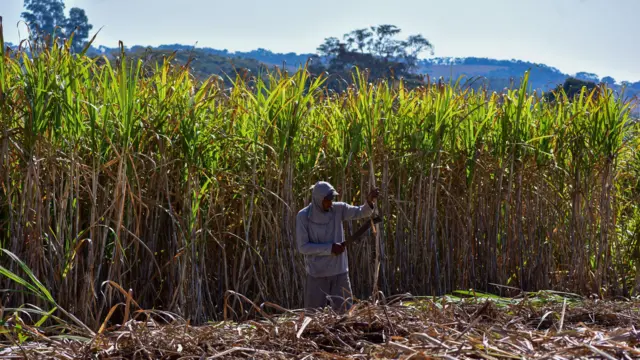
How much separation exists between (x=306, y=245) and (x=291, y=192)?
1.82ft

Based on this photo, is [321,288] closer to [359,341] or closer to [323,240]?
[323,240]

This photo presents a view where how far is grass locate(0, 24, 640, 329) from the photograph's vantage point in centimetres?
417

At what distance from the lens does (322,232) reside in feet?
15.8

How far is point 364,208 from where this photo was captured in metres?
4.78

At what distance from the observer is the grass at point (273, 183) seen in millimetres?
4172

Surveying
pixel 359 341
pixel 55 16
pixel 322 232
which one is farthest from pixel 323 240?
pixel 55 16

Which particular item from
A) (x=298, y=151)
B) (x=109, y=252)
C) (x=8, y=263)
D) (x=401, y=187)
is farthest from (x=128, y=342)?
(x=401, y=187)

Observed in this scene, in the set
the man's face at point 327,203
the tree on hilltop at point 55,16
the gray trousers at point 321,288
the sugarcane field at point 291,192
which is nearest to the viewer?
the sugarcane field at point 291,192

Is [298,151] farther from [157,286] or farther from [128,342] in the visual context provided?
[128,342]

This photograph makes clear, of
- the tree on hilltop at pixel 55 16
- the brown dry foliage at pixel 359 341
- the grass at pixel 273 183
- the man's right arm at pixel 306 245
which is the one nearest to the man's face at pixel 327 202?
the man's right arm at pixel 306 245

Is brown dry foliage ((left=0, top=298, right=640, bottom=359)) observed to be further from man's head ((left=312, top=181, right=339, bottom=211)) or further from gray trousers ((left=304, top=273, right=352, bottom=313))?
gray trousers ((left=304, top=273, right=352, bottom=313))

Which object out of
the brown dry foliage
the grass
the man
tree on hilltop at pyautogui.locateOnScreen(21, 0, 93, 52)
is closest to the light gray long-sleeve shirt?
the man

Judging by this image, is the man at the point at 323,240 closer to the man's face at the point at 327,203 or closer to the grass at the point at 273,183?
→ the man's face at the point at 327,203

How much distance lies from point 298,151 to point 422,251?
1.26 meters
